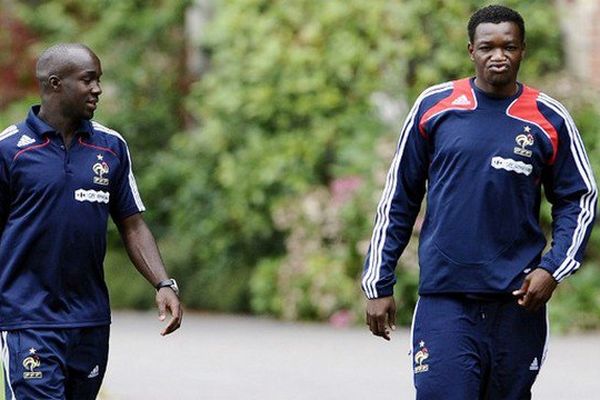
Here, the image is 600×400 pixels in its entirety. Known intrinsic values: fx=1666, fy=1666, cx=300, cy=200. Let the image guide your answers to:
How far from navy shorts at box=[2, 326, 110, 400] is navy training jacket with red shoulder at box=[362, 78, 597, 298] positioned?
1.11m

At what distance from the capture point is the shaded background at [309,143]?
1577cm

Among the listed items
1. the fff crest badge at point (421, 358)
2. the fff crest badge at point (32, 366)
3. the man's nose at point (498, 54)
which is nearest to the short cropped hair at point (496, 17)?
the man's nose at point (498, 54)

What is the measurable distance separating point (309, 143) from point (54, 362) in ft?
34.7

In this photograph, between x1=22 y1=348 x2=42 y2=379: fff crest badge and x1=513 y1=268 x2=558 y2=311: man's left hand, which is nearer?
x1=513 y1=268 x2=558 y2=311: man's left hand

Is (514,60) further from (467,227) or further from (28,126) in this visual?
(28,126)

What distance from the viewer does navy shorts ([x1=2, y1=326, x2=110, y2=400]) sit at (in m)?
6.38

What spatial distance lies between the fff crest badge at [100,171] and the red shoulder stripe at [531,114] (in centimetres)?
160

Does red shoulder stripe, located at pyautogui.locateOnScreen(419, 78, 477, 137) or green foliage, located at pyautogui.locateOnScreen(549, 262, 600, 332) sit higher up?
red shoulder stripe, located at pyautogui.locateOnScreen(419, 78, 477, 137)

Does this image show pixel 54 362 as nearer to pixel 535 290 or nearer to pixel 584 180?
pixel 535 290

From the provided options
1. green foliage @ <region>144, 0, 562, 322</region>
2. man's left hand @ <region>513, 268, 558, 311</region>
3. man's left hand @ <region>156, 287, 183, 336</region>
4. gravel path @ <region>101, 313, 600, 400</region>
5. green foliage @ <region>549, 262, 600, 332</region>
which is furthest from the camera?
green foliage @ <region>144, 0, 562, 322</region>

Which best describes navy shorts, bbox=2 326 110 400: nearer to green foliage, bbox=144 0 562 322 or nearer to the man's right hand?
the man's right hand

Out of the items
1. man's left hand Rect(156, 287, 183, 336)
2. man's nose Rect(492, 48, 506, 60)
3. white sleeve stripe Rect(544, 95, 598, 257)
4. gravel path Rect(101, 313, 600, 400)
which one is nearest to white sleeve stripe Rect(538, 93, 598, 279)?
white sleeve stripe Rect(544, 95, 598, 257)

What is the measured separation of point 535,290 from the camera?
614 centimetres

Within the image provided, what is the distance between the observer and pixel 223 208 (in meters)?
18.0
